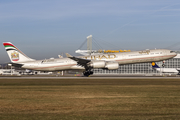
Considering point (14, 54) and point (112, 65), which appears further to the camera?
point (14, 54)

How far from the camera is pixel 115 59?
58188 millimetres

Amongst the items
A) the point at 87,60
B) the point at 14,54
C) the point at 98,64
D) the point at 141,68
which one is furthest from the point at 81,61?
the point at 141,68

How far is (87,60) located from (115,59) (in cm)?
682

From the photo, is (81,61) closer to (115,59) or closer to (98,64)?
(98,64)

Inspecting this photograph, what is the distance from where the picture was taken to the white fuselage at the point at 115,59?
57.6 m

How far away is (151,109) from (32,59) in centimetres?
5047

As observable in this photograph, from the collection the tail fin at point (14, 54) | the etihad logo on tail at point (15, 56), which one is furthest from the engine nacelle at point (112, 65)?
the etihad logo on tail at point (15, 56)

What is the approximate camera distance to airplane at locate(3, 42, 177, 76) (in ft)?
186

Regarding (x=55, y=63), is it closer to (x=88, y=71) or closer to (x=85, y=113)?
(x=88, y=71)

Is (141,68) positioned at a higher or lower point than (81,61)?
lower

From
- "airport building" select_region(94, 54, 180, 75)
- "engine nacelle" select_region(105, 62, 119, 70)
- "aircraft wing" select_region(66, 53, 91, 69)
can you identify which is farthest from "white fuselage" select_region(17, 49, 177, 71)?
"airport building" select_region(94, 54, 180, 75)

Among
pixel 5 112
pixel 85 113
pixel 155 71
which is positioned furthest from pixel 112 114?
pixel 155 71

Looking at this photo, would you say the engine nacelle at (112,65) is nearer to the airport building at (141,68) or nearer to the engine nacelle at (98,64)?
the engine nacelle at (98,64)

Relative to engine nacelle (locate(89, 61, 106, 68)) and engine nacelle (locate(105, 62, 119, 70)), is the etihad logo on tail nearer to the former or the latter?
engine nacelle (locate(89, 61, 106, 68))
